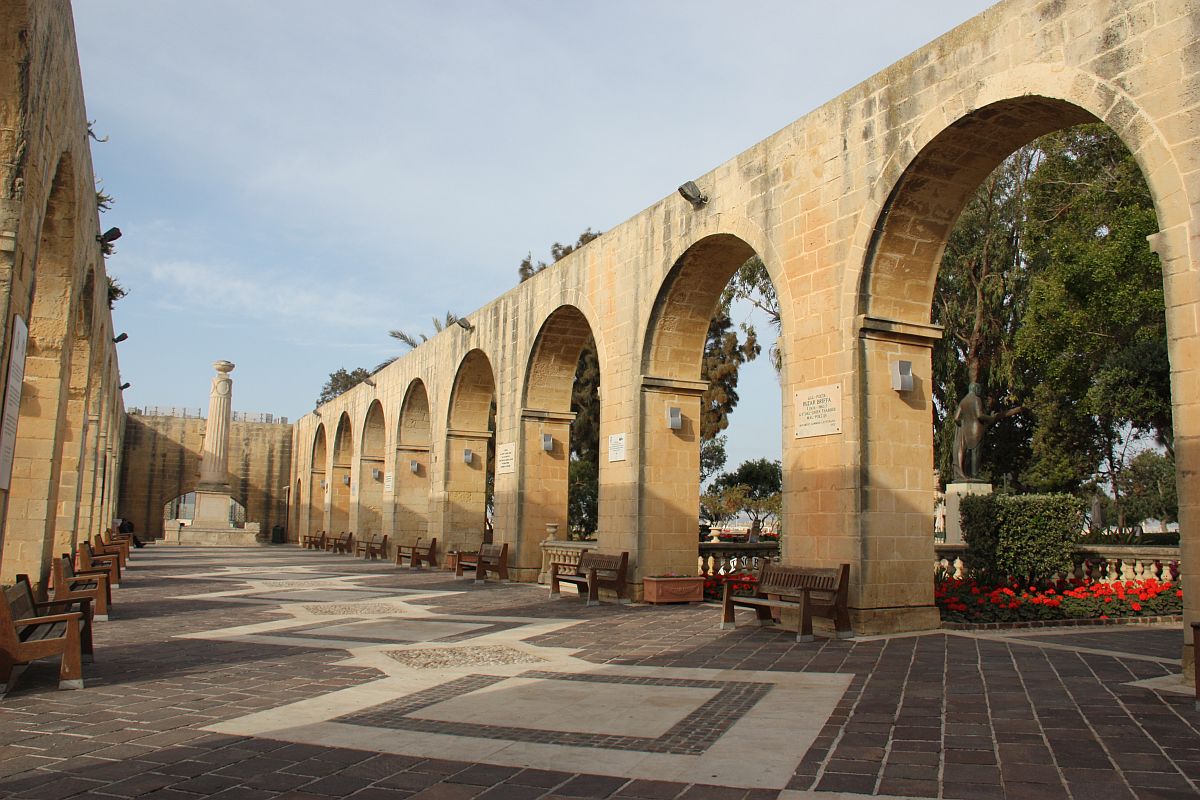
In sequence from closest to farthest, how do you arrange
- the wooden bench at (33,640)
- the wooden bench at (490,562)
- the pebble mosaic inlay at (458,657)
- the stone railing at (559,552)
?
the wooden bench at (33,640)
the pebble mosaic inlay at (458,657)
the stone railing at (559,552)
the wooden bench at (490,562)

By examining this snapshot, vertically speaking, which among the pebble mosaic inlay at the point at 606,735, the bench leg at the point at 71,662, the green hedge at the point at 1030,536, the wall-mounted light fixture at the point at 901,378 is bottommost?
the pebble mosaic inlay at the point at 606,735

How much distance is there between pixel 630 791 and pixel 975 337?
2293cm

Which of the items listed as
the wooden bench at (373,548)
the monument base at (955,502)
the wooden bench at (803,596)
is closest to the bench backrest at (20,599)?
the wooden bench at (803,596)

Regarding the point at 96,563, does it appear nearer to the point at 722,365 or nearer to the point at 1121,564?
the point at 1121,564

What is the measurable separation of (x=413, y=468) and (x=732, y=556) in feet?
37.6

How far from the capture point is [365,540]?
25.6 metres

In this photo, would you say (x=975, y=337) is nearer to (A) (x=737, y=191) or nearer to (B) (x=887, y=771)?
(A) (x=737, y=191)

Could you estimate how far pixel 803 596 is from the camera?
7.92 m

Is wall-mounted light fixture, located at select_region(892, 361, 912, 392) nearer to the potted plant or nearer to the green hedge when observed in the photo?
the green hedge

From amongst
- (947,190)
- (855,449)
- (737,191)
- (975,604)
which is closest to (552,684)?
(855,449)

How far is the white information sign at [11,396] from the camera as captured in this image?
663cm

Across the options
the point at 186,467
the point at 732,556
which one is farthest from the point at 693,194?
the point at 186,467

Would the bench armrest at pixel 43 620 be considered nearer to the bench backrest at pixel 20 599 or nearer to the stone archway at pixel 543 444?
the bench backrest at pixel 20 599

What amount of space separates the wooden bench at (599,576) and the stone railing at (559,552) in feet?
3.93
